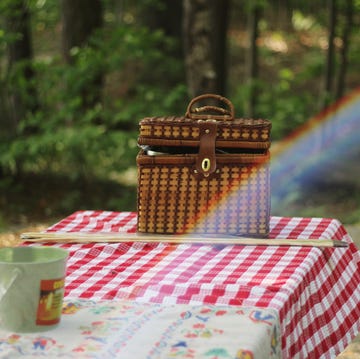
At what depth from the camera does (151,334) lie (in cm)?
182

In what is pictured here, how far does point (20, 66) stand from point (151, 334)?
7.14m

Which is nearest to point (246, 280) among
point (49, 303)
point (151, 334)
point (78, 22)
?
point (151, 334)

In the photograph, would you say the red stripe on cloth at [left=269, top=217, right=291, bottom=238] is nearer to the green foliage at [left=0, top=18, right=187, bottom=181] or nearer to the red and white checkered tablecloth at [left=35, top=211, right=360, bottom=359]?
the red and white checkered tablecloth at [left=35, top=211, right=360, bottom=359]

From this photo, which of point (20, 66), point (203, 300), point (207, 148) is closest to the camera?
point (203, 300)

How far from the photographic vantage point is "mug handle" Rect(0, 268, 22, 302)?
5.94 feet

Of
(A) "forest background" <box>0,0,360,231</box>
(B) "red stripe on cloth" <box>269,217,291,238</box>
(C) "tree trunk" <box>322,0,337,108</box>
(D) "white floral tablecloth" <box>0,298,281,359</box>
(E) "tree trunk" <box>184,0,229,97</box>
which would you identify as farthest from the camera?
(C) "tree trunk" <box>322,0,337,108</box>

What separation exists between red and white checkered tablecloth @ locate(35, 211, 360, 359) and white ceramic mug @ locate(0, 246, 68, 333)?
26 centimetres

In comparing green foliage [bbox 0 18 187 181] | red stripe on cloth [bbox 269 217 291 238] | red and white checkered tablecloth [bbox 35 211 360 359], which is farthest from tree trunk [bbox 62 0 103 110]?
red and white checkered tablecloth [bbox 35 211 360 359]

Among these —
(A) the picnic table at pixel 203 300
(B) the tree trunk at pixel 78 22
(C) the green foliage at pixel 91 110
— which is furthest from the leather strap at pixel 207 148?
(B) the tree trunk at pixel 78 22

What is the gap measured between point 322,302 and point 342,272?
1.03 ft

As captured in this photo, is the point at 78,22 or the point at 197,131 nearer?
the point at 197,131

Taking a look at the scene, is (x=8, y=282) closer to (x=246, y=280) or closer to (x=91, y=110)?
(x=246, y=280)

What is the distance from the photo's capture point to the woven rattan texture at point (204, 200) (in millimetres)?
2797

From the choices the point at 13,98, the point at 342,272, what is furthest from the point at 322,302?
the point at 13,98
